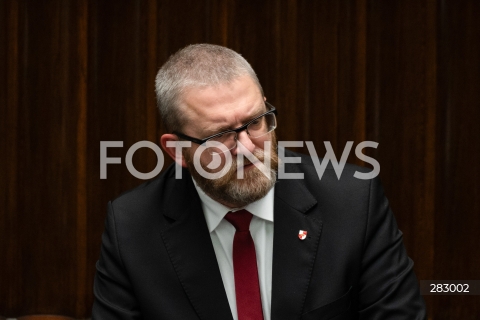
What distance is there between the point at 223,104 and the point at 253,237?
32 centimetres

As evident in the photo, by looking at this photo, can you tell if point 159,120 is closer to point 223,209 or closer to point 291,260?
point 223,209

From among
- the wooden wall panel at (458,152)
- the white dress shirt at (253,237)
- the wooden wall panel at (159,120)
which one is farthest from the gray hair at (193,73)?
the wooden wall panel at (458,152)

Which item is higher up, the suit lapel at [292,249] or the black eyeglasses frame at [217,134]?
the black eyeglasses frame at [217,134]

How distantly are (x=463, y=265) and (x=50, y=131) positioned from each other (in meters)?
1.55

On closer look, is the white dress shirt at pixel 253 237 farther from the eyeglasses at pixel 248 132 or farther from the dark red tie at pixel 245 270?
the eyeglasses at pixel 248 132

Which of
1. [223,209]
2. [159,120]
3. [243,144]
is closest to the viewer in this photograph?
[243,144]

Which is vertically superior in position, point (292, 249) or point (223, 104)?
point (223, 104)

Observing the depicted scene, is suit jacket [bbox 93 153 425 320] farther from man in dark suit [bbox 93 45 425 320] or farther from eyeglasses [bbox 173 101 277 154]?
eyeglasses [bbox 173 101 277 154]

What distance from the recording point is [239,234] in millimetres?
1516

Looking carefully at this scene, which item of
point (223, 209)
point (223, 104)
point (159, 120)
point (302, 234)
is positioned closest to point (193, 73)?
point (223, 104)

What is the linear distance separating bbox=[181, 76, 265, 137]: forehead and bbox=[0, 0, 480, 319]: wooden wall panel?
0.91m

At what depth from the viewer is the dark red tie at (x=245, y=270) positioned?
148 centimetres

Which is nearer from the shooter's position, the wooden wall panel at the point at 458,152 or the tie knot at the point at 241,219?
the tie knot at the point at 241,219

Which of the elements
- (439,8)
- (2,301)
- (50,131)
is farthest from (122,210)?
(439,8)
